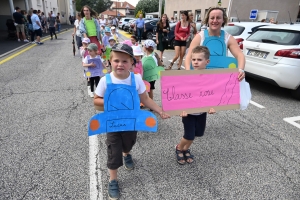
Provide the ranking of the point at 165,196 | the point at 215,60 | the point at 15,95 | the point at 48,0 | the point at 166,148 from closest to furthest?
the point at 165,196 → the point at 215,60 → the point at 166,148 → the point at 15,95 → the point at 48,0

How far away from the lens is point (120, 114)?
6.31ft

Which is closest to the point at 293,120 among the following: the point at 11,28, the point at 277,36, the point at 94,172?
the point at 277,36

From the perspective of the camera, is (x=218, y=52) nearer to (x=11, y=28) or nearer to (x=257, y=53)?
(x=257, y=53)

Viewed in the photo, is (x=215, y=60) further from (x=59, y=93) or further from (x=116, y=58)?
(x=59, y=93)

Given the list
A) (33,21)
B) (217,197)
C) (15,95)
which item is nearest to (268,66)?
(217,197)

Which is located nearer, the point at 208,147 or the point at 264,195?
the point at 264,195

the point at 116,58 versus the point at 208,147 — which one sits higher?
the point at 116,58

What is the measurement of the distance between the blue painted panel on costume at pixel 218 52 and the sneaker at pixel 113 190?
1.69 m

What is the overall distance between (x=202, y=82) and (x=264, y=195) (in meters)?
1.34

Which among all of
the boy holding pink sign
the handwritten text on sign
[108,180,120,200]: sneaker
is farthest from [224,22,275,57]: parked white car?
[108,180,120,200]: sneaker

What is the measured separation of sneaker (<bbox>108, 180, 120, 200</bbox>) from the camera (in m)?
2.10

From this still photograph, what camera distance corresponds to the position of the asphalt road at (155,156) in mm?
2234

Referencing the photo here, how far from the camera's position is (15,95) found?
15.2ft

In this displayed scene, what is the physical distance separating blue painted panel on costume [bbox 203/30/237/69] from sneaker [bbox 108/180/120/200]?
1694 millimetres
